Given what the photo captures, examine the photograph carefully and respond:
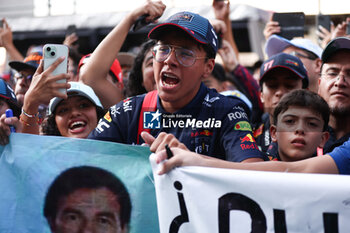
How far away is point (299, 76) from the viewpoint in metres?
3.99

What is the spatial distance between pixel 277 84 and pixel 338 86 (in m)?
0.74

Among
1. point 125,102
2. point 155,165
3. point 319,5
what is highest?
point 319,5

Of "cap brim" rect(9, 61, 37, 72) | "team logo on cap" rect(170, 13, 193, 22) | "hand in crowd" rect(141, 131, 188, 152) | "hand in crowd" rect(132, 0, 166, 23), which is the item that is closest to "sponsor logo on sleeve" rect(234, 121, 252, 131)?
"hand in crowd" rect(141, 131, 188, 152)

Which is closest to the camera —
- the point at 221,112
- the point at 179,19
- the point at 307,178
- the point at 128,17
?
the point at 307,178

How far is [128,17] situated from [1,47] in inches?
85.3

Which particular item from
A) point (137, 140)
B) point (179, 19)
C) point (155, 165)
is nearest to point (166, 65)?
point (179, 19)

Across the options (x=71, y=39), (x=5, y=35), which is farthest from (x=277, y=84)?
(x=5, y=35)

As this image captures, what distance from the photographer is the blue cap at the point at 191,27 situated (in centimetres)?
286

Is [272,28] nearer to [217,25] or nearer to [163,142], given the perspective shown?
[217,25]

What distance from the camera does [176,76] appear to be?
290cm

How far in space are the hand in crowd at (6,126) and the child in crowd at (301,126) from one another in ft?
5.23

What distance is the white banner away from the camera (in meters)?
2.20

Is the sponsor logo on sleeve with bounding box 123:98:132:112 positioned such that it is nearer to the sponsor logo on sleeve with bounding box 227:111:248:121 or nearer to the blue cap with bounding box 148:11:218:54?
the blue cap with bounding box 148:11:218:54

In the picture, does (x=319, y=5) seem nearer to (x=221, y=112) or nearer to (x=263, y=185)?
(x=221, y=112)
